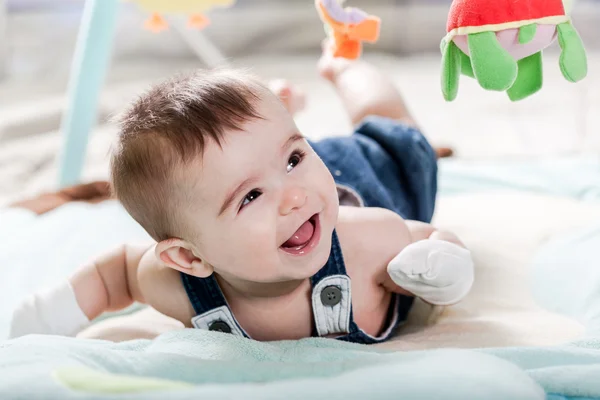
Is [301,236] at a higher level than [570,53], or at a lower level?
lower

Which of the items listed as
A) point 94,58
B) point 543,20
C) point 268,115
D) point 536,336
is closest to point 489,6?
point 543,20

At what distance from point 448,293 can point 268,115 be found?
0.84ft

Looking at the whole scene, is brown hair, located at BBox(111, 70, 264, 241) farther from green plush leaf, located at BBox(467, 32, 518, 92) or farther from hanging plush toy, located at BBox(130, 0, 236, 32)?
hanging plush toy, located at BBox(130, 0, 236, 32)

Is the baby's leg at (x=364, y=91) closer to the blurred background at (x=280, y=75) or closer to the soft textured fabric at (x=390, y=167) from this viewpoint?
the soft textured fabric at (x=390, y=167)

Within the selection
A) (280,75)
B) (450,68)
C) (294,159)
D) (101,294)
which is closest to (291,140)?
(294,159)

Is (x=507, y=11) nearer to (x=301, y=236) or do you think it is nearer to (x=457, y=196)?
(x=301, y=236)

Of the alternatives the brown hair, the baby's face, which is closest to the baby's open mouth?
the baby's face

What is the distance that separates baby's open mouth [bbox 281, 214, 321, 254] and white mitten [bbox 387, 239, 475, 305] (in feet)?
0.32

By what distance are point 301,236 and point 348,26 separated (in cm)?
26

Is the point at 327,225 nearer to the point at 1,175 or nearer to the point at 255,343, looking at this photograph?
the point at 255,343

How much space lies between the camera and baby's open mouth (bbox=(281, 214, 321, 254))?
731 millimetres

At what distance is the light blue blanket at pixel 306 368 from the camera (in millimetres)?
503

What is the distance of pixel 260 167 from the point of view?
0.70m

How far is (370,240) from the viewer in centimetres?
84
